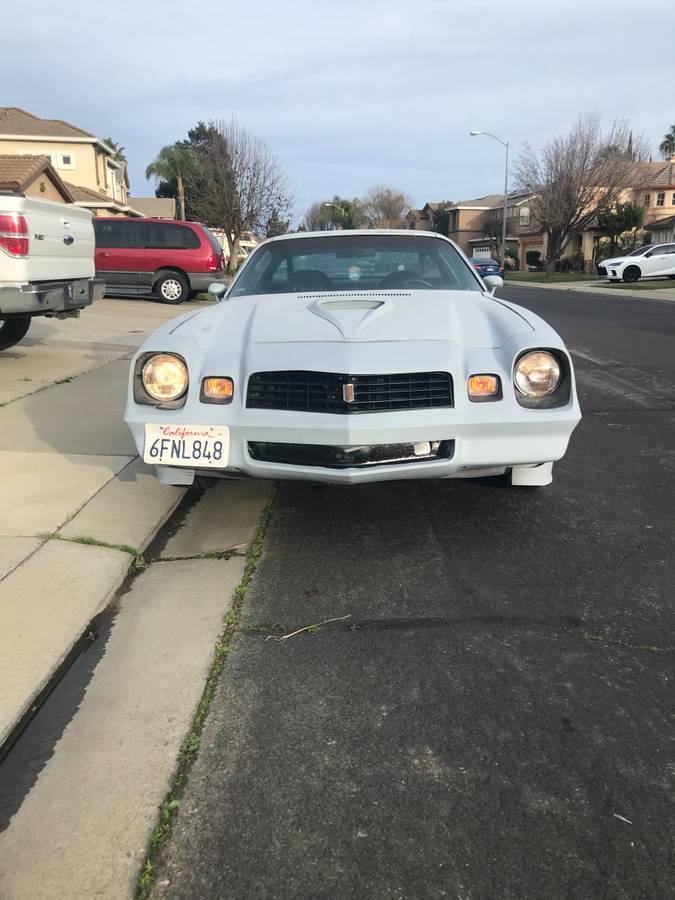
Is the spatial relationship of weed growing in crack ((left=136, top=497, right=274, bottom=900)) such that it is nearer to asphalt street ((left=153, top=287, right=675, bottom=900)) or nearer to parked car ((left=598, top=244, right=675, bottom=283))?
asphalt street ((left=153, top=287, right=675, bottom=900))

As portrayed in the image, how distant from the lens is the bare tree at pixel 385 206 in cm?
9575

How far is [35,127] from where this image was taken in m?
37.9

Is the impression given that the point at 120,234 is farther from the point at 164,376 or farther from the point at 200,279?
the point at 164,376

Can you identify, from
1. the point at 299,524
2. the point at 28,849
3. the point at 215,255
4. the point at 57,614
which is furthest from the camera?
the point at 215,255

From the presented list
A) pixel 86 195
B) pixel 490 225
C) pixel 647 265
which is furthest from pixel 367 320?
pixel 490 225

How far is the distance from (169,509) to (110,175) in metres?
44.1

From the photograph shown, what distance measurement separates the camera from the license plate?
331 centimetres

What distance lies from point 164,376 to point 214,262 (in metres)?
13.9

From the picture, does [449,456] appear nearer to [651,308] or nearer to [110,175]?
[651,308]

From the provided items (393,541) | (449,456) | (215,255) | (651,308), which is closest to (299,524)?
(393,541)

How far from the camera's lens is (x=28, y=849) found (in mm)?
1851

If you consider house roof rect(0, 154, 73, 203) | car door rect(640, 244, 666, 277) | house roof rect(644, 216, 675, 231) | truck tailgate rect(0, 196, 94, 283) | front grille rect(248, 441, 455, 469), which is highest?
house roof rect(644, 216, 675, 231)

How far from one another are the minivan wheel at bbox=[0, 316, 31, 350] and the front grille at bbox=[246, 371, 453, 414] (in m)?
6.62

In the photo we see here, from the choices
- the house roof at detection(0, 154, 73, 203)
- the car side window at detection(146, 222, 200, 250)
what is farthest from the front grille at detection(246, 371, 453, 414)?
the house roof at detection(0, 154, 73, 203)
